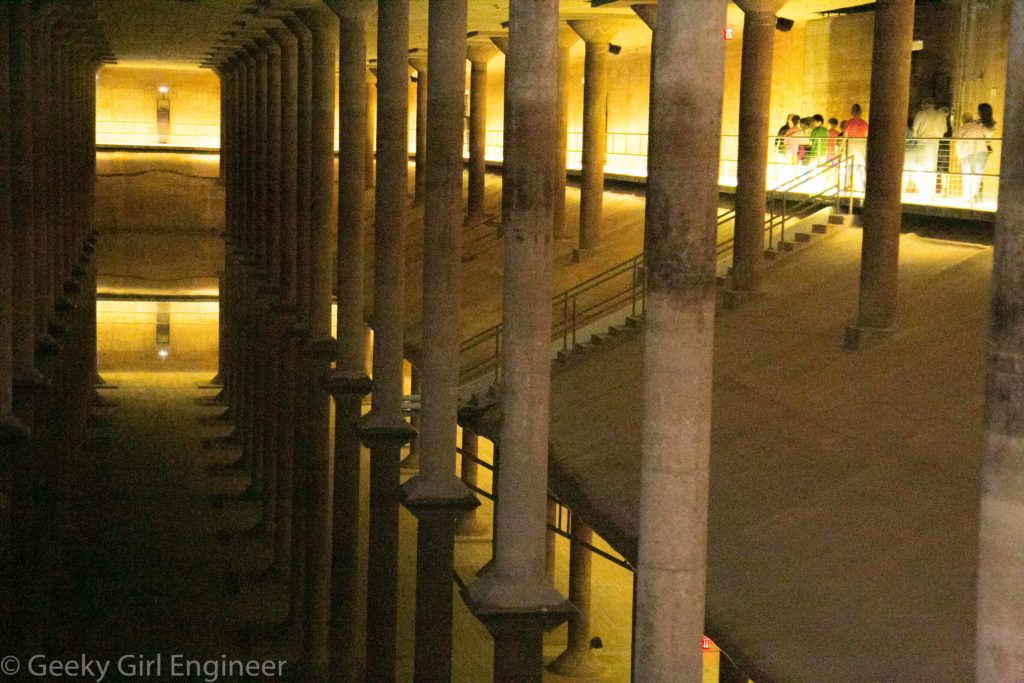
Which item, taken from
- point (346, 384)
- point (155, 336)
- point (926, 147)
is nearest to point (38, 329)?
point (155, 336)

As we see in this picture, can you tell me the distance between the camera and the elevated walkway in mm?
10125

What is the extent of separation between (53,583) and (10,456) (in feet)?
17.0

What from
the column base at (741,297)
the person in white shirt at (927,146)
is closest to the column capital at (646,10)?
the person in white shirt at (927,146)

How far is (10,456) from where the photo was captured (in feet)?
57.1

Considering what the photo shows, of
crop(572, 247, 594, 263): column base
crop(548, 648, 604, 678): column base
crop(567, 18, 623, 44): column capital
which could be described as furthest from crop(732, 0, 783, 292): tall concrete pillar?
crop(548, 648, 604, 678): column base

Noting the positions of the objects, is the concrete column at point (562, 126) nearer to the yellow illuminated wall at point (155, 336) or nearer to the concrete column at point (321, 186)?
the concrete column at point (321, 186)

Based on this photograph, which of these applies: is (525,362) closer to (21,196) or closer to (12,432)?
(12,432)

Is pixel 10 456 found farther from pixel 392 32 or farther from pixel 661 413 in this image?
pixel 661 413

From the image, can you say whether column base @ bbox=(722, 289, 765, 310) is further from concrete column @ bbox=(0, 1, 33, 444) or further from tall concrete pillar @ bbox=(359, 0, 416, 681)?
concrete column @ bbox=(0, 1, 33, 444)

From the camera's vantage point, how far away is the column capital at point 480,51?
3472 centimetres

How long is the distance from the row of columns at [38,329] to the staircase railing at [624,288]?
5199mm

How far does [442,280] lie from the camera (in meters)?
15.5

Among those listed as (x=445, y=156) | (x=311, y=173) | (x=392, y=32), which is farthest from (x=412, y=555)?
(x=311, y=173)

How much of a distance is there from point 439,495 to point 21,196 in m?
9.28
